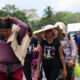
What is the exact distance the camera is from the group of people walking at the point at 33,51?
3963 millimetres

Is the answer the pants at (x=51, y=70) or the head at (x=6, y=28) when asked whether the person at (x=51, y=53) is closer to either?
the pants at (x=51, y=70)

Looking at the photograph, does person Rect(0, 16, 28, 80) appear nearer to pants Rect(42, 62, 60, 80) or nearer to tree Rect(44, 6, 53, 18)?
pants Rect(42, 62, 60, 80)

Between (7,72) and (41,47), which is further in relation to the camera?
(41,47)

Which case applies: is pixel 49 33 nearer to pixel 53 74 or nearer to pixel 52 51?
pixel 52 51

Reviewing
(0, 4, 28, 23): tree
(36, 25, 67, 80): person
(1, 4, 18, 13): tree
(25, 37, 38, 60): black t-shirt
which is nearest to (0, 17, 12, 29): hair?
(36, 25, 67, 80): person

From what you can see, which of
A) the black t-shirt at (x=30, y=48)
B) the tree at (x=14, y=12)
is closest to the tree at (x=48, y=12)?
the tree at (x=14, y=12)

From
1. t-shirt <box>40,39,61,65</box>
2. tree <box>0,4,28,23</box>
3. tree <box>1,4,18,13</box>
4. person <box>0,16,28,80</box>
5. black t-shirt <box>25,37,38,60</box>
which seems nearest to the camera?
person <box>0,16,28,80</box>

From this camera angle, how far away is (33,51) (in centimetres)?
577

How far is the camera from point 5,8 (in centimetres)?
7612

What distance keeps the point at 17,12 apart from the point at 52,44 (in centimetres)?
6075

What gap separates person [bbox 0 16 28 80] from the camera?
156 inches

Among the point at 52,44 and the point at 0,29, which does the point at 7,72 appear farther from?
the point at 52,44

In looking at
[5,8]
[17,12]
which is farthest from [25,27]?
[5,8]

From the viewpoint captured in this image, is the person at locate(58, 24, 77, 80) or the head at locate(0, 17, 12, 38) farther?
the person at locate(58, 24, 77, 80)
